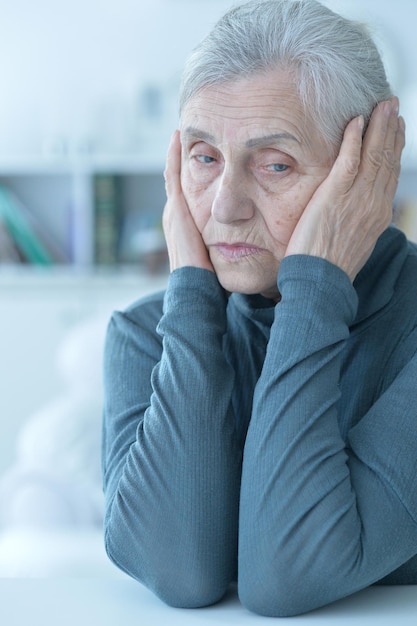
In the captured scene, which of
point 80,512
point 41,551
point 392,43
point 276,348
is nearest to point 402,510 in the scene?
point 276,348

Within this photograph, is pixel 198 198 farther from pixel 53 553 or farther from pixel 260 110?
pixel 53 553

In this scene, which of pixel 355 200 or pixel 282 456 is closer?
pixel 282 456

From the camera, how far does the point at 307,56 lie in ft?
3.81

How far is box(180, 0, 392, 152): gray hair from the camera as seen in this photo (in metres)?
1.16

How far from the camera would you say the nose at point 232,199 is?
3.85 ft

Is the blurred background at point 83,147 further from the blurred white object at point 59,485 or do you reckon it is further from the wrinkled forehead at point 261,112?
the wrinkled forehead at point 261,112

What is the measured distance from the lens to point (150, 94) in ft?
12.5

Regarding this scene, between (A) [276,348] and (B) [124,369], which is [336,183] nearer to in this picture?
(A) [276,348]

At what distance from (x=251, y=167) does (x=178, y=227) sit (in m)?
0.16

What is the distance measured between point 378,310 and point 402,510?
0.28 m

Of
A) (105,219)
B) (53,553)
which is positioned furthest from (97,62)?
(53,553)

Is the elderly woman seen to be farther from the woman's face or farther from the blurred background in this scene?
the blurred background

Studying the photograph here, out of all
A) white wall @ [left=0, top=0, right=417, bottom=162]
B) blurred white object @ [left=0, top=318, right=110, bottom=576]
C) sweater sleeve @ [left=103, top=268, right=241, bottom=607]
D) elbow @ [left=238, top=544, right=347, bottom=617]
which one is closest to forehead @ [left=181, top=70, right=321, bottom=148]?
sweater sleeve @ [left=103, top=268, right=241, bottom=607]

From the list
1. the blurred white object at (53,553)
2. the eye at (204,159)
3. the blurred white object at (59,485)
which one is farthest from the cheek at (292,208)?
the blurred white object at (59,485)
